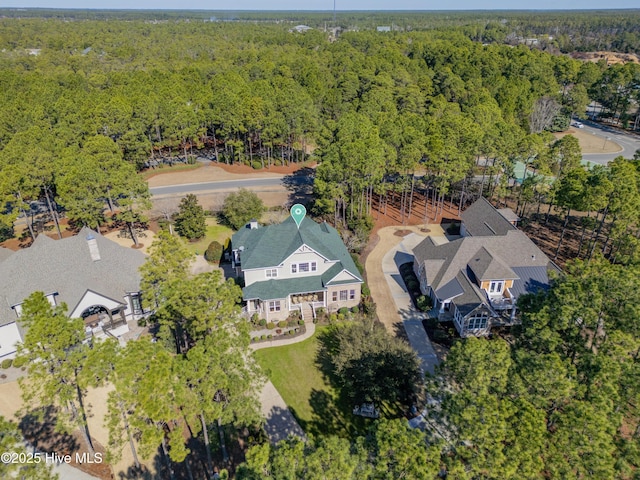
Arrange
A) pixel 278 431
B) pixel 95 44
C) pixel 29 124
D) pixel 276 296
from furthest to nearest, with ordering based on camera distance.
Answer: pixel 95 44 → pixel 29 124 → pixel 276 296 → pixel 278 431

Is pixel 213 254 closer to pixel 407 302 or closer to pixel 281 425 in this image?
pixel 407 302

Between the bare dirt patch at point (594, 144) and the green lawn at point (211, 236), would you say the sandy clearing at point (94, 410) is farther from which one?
the bare dirt patch at point (594, 144)

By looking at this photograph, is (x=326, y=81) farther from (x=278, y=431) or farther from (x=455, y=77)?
(x=278, y=431)

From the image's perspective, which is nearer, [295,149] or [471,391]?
[471,391]

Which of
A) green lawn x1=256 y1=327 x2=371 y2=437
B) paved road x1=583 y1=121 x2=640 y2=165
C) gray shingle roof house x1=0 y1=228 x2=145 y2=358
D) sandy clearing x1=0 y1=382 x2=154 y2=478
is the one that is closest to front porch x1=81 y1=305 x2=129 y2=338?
gray shingle roof house x1=0 y1=228 x2=145 y2=358

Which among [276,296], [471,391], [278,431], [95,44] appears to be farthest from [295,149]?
[95,44]

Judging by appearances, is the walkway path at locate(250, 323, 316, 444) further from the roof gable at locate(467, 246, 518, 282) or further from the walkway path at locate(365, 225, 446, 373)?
the roof gable at locate(467, 246, 518, 282)

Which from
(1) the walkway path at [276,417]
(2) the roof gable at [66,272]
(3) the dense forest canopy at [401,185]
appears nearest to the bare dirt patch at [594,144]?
(3) the dense forest canopy at [401,185]

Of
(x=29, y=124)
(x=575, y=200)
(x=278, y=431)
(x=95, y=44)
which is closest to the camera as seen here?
(x=278, y=431)
